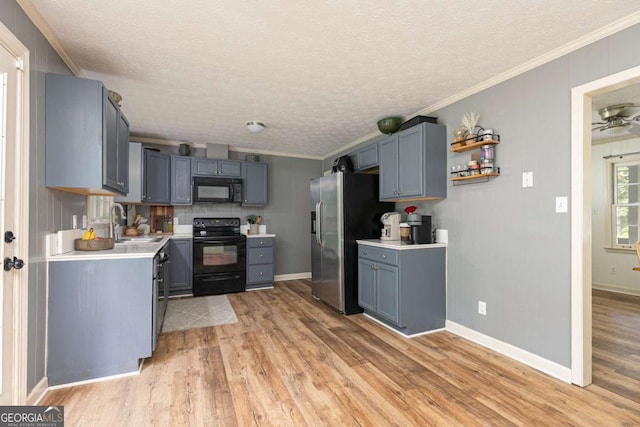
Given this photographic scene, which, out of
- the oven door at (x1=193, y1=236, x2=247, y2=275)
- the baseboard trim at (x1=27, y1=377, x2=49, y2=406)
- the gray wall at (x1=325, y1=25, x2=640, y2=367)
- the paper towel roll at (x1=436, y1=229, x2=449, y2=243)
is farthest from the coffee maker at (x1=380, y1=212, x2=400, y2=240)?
the baseboard trim at (x1=27, y1=377, x2=49, y2=406)

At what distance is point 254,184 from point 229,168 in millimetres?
492

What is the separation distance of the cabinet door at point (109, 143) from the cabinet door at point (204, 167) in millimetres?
2231

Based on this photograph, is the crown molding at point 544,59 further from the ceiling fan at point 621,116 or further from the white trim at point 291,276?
the white trim at point 291,276

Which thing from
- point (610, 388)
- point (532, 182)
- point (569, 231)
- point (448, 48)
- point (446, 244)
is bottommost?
point (610, 388)

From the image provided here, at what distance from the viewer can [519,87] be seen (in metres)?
2.51

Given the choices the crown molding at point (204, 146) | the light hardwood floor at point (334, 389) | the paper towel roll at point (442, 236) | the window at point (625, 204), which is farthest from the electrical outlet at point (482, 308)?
the crown molding at point (204, 146)

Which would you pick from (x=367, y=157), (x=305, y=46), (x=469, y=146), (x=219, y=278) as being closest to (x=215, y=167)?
(x=219, y=278)

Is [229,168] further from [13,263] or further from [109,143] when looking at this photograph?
[13,263]

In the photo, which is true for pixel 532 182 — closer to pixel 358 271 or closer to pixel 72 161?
pixel 358 271

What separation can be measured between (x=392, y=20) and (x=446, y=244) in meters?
→ 2.20

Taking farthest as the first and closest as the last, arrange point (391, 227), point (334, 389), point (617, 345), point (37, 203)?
1. point (391, 227)
2. point (617, 345)
3. point (334, 389)
4. point (37, 203)

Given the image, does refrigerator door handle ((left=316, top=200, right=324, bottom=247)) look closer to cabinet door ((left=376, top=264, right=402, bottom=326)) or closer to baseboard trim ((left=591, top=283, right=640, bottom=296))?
cabinet door ((left=376, top=264, right=402, bottom=326))

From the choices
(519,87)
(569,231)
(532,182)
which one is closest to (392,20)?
(519,87)

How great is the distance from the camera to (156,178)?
14.9ft
